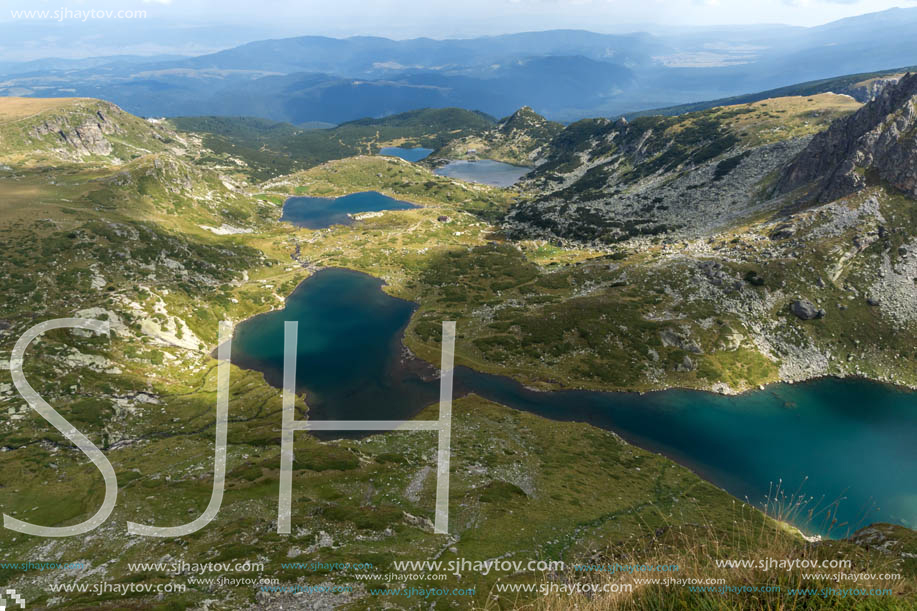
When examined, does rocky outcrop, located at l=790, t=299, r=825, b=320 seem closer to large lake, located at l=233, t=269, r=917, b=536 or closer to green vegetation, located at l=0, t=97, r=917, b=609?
green vegetation, located at l=0, t=97, r=917, b=609

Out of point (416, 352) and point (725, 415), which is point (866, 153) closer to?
point (725, 415)

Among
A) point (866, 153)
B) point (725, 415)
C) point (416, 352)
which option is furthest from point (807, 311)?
point (416, 352)

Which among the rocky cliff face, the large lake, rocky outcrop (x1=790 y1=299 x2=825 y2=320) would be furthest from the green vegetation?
the rocky cliff face

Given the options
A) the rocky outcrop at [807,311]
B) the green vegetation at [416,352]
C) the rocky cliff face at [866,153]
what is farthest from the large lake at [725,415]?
the rocky cliff face at [866,153]

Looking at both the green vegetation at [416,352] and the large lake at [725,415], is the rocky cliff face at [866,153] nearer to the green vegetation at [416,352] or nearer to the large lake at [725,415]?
the green vegetation at [416,352]

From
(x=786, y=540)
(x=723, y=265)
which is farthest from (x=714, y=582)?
(x=723, y=265)
